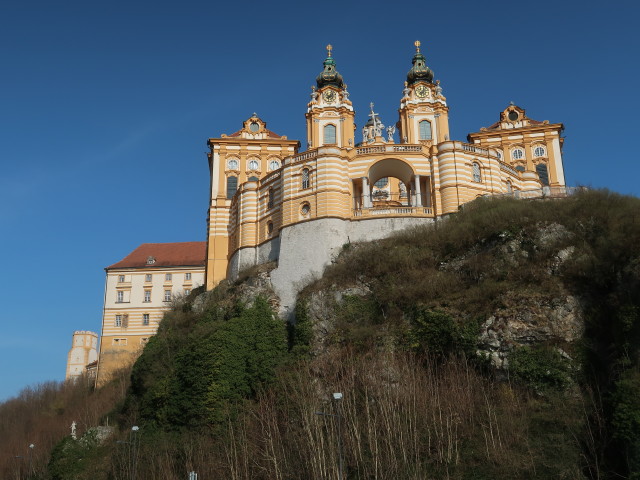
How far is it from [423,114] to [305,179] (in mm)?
14138

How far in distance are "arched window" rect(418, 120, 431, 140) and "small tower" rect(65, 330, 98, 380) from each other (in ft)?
182

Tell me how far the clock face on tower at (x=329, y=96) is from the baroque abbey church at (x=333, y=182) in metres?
0.09

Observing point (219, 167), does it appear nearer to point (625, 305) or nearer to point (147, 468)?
point (147, 468)

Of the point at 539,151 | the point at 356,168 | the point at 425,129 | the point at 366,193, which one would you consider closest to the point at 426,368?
the point at 366,193

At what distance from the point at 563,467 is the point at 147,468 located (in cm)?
1918

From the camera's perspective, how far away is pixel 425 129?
52.9 meters

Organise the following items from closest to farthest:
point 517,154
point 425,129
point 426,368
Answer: point 426,368 → point 425,129 → point 517,154

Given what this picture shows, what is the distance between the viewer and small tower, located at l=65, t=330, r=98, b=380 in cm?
8649

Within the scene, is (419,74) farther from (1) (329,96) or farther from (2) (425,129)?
(1) (329,96)

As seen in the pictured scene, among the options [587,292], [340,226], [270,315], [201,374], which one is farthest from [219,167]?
[587,292]

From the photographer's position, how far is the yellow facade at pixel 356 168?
43.2 m

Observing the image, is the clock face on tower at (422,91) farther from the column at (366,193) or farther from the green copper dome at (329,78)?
the column at (366,193)

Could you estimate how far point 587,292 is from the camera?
1179 inches

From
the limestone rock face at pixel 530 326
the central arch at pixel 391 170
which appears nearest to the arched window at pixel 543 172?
the central arch at pixel 391 170
